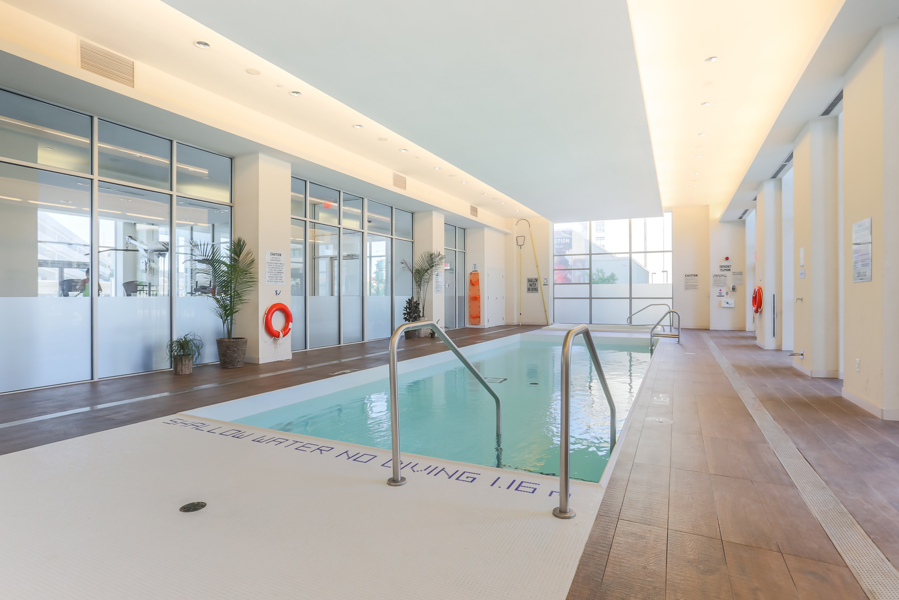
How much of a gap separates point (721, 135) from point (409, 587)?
8.79 m

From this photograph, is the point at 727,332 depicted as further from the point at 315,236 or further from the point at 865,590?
the point at 865,590

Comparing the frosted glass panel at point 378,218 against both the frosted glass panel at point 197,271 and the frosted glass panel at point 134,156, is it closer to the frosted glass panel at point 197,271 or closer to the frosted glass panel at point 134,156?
the frosted glass panel at point 197,271

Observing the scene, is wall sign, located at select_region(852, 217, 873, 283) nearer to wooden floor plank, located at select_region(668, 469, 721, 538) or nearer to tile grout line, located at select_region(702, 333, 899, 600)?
tile grout line, located at select_region(702, 333, 899, 600)

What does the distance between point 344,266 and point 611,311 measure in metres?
9.26

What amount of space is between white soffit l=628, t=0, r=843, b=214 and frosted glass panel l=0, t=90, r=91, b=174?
6.02 m

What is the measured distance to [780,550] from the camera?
1794 mm

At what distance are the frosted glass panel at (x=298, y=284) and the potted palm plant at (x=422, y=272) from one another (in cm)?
324

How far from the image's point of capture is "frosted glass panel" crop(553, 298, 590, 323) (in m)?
15.2

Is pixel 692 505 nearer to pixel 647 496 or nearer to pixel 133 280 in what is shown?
pixel 647 496

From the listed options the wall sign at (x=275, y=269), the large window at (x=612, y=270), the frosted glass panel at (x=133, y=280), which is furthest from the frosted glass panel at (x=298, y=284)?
the large window at (x=612, y=270)

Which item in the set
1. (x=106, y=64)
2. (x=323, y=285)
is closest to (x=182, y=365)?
(x=323, y=285)

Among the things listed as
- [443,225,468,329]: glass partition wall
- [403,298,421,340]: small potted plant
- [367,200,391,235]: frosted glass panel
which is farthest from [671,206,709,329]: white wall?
[367,200,391,235]: frosted glass panel

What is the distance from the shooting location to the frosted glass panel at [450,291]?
12.9m

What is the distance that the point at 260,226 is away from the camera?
Result: 6.73 m
